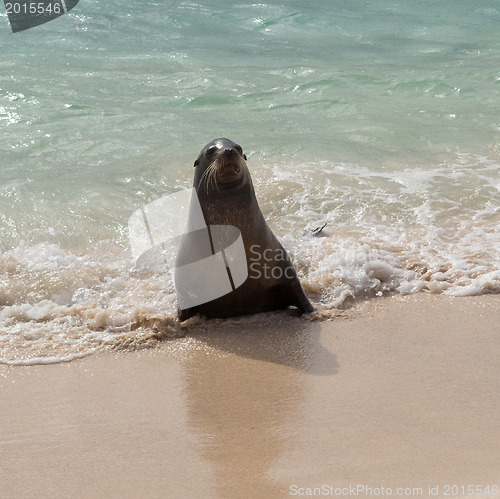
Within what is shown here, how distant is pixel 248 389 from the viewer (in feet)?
14.3

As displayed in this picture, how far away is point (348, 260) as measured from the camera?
20.3 feet

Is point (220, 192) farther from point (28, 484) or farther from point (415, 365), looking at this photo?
point (28, 484)

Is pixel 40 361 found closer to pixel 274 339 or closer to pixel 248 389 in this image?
pixel 248 389

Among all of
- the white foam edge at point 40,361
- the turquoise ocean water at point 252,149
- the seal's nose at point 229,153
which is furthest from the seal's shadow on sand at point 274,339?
the seal's nose at point 229,153

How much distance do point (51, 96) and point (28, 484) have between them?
9.42 m

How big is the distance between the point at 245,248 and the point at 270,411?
161 centimetres

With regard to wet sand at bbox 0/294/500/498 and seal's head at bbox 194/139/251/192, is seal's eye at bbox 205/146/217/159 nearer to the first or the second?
seal's head at bbox 194/139/251/192

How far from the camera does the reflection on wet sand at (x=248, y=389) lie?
3.57 metres

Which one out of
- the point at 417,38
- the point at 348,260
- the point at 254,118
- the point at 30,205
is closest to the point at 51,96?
the point at 254,118

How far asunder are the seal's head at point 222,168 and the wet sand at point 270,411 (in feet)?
3.23

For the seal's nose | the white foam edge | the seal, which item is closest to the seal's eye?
the seal

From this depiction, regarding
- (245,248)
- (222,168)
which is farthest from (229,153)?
(245,248)

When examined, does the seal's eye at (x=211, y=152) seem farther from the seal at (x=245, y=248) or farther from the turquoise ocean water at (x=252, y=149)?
the turquoise ocean water at (x=252, y=149)

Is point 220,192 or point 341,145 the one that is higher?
point 220,192
